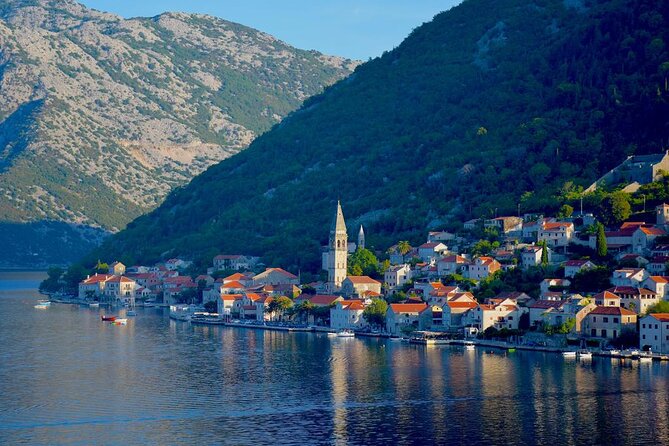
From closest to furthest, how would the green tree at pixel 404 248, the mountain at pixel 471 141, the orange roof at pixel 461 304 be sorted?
the orange roof at pixel 461 304
the green tree at pixel 404 248
the mountain at pixel 471 141

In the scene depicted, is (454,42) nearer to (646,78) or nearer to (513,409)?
(646,78)

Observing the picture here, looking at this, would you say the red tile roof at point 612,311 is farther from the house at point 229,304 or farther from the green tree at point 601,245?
the house at point 229,304

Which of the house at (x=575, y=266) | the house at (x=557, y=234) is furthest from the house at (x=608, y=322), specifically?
the house at (x=557, y=234)

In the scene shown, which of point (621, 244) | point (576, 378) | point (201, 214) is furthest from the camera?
point (201, 214)

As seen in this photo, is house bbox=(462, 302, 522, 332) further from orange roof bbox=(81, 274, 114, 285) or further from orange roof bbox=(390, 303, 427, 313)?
orange roof bbox=(81, 274, 114, 285)

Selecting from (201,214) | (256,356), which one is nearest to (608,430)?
(256,356)

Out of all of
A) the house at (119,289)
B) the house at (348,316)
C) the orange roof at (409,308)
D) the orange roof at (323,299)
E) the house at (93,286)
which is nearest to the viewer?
the orange roof at (409,308)

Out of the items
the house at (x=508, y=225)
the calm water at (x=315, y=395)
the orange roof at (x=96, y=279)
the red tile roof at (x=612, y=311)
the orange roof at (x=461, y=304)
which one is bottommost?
the calm water at (x=315, y=395)
